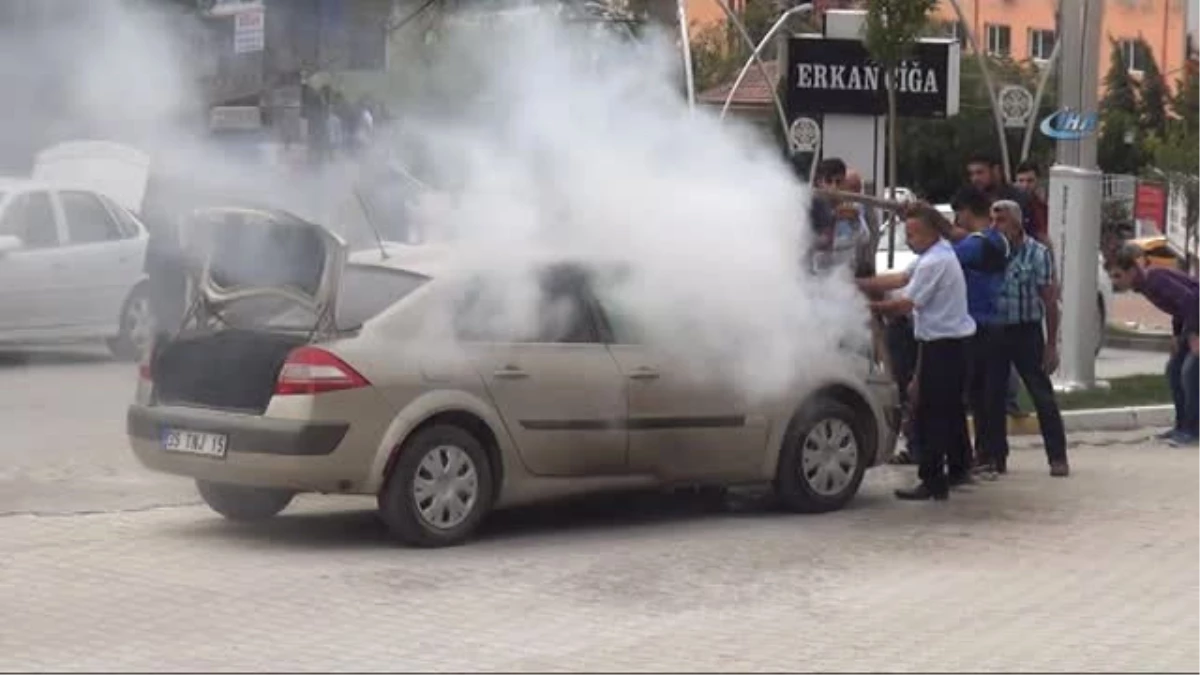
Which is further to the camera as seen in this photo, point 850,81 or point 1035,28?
point 1035,28

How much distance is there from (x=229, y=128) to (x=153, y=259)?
4.92 metres

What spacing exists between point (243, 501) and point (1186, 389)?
755 centimetres

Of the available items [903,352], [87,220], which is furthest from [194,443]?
[87,220]

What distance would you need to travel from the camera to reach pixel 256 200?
11336 mm

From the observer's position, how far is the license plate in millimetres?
10164

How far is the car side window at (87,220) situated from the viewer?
16.6 m

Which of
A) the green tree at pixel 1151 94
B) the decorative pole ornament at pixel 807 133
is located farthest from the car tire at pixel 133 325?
the green tree at pixel 1151 94

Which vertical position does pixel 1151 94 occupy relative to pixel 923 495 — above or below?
above

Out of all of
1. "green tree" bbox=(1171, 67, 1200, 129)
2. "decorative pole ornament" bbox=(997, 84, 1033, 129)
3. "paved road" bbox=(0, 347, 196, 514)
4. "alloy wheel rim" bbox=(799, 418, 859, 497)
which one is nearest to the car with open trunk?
"alloy wheel rim" bbox=(799, 418, 859, 497)

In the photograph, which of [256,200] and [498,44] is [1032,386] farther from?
[256,200]

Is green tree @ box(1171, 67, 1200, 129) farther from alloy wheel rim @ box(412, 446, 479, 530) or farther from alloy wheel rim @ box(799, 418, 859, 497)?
alloy wheel rim @ box(412, 446, 479, 530)

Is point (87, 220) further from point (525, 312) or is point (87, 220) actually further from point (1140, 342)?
point (1140, 342)

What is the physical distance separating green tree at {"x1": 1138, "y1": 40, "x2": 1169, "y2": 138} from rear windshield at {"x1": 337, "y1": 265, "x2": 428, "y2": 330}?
4742 cm

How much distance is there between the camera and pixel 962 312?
1212 cm
